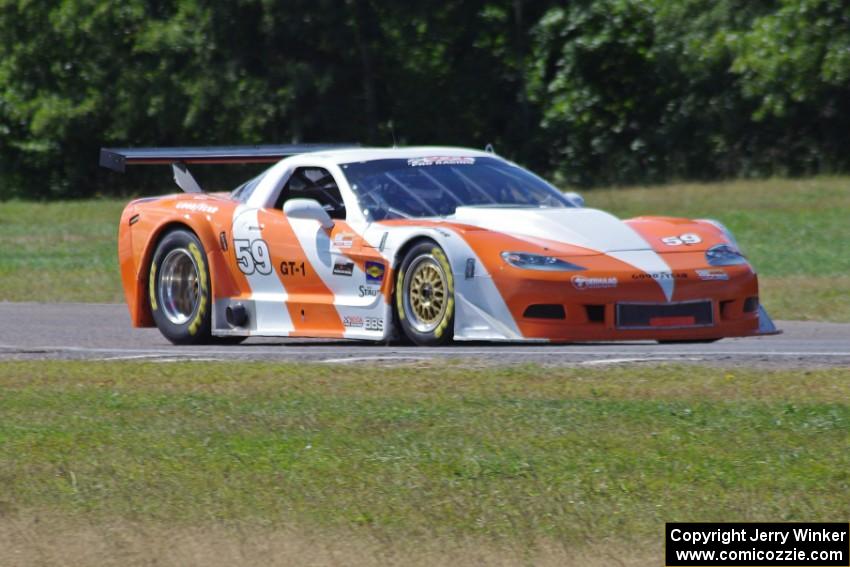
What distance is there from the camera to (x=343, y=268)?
34.7ft

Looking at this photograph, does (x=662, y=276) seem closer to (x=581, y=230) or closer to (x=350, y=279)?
(x=581, y=230)

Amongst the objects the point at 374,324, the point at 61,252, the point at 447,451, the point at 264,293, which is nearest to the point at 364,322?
the point at 374,324

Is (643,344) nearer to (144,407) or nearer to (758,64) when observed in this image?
(144,407)

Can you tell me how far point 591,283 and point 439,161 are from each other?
196cm

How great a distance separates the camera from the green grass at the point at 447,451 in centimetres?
575

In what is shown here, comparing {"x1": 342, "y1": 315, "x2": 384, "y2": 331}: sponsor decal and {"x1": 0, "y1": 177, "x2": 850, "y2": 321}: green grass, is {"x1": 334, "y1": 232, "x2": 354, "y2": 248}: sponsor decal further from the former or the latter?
{"x1": 0, "y1": 177, "x2": 850, "y2": 321}: green grass

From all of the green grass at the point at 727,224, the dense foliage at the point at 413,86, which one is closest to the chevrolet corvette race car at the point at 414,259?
the green grass at the point at 727,224

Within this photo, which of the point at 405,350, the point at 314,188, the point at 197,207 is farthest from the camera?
the point at 197,207

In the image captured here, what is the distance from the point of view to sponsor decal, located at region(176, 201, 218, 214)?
11539 millimetres

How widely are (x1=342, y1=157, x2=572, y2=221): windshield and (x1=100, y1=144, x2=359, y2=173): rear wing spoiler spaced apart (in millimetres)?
1328

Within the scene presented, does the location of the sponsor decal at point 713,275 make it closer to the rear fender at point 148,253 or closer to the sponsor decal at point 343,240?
the sponsor decal at point 343,240

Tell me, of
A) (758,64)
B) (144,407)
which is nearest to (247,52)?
(758,64)

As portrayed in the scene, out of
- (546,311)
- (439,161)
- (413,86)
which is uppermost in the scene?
(413,86)

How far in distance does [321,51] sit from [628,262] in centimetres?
3029
